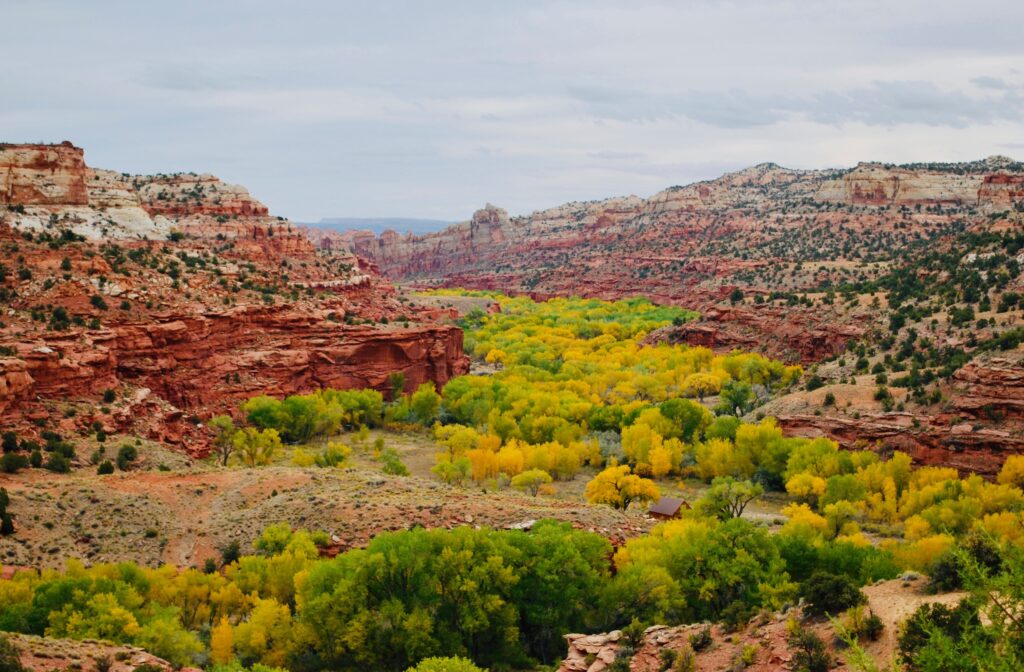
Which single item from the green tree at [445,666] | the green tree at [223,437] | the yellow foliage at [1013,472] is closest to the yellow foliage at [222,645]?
the green tree at [445,666]

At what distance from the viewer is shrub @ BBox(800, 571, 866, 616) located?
19.5m

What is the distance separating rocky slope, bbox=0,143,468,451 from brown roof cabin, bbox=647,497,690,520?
2747 centimetres

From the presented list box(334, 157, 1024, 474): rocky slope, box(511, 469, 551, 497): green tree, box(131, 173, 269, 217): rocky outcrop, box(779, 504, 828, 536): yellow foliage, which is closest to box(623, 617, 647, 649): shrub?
box(779, 504, 828, 536): yellow foliage

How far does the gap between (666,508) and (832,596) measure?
22.7m

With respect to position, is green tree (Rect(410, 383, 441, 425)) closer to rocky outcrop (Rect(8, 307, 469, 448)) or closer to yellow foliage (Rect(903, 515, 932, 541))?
rocky outcrop (Rect(8, 307, 469, 448))

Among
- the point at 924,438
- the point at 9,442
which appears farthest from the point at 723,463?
the point at 9,442

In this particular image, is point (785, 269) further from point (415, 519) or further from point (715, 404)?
point (415, 519)

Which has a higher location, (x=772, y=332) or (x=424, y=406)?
(x=772, y=332)

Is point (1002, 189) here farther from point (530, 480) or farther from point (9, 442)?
point (9, 442)

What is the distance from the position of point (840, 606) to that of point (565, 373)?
206 ft

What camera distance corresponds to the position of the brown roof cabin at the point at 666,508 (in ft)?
136

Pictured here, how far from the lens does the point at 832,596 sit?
1972 cm

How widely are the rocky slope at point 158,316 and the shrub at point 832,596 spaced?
37.2m

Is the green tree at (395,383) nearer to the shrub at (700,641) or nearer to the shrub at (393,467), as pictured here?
the shrub at (393,467)
